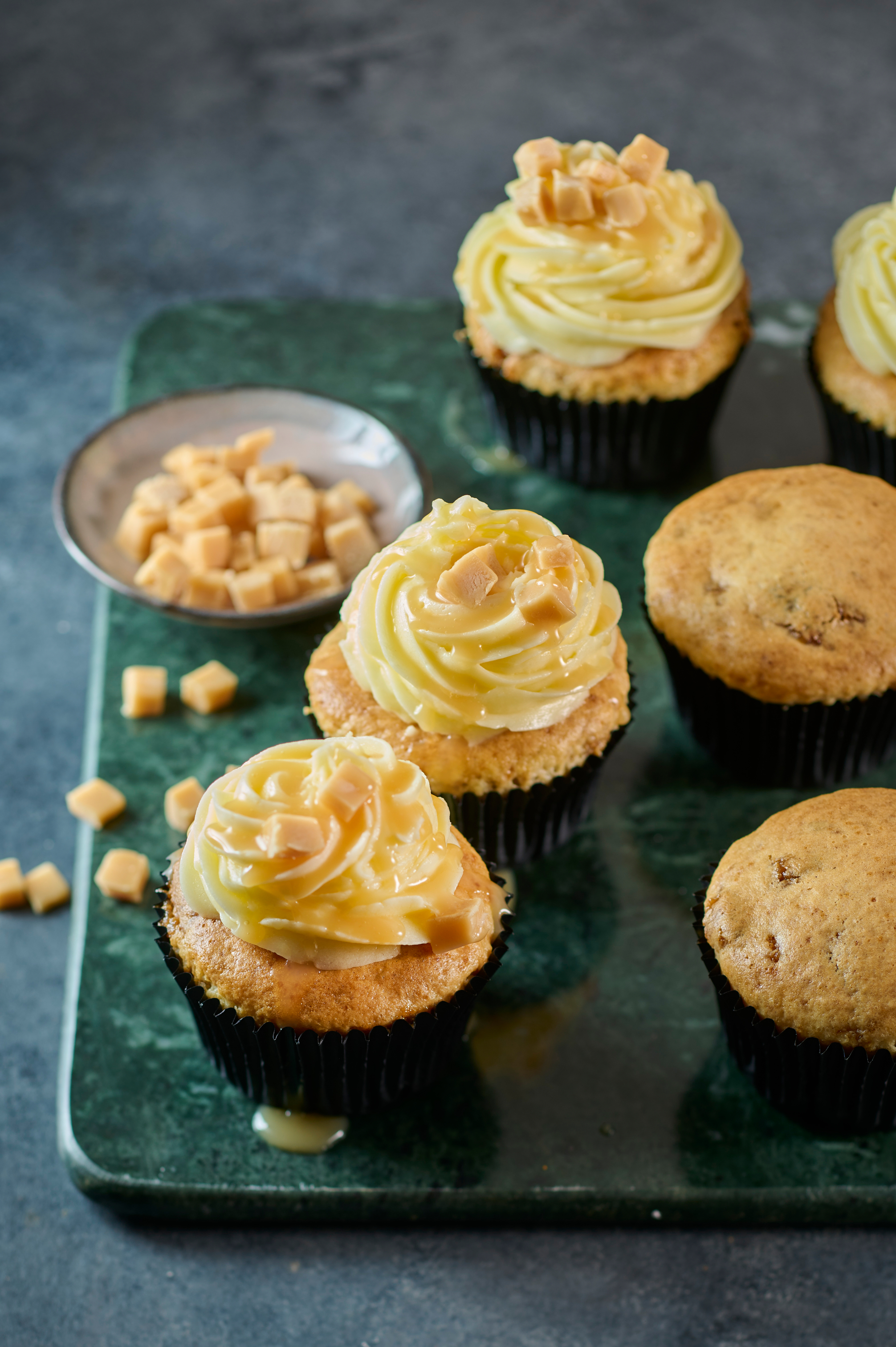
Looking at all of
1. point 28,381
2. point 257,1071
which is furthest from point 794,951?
point 28,381

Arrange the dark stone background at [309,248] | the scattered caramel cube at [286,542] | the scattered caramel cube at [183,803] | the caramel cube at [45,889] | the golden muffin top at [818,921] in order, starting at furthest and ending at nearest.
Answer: the scattered caramel cube at [286,542] < the caramel cube at [45,889] < the scattered caramel cube at [183,803] < the dark stone background at [309,248] < the golden muffin top at [818,921]

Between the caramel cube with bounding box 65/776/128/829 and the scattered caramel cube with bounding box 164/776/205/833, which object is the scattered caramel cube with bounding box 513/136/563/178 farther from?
the caramel cube with bounding box 65/776/128/829

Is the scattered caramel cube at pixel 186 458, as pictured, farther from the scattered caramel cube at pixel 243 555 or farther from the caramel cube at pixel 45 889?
the caramel cube at pixel 45 889

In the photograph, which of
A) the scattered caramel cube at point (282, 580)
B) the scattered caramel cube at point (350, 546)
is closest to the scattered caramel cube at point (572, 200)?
the scattered caramel cube at point (350, 546)

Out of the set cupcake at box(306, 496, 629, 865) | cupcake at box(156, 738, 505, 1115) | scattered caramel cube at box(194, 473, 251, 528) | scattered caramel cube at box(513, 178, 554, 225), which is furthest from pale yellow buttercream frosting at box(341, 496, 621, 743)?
scattered caramel cube at box(513, 178, 554, 225)

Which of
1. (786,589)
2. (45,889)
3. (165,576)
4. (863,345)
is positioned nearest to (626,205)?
(863,345)

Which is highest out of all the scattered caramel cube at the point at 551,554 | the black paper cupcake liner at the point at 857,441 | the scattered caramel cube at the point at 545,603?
the scattered caramel cube at the point at 551,554

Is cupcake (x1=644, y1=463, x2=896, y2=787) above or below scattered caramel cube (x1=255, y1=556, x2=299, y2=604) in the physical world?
above

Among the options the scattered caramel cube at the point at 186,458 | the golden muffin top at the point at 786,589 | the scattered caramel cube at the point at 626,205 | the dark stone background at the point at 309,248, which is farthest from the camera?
the scattered caramel cube at the point at 186,458
